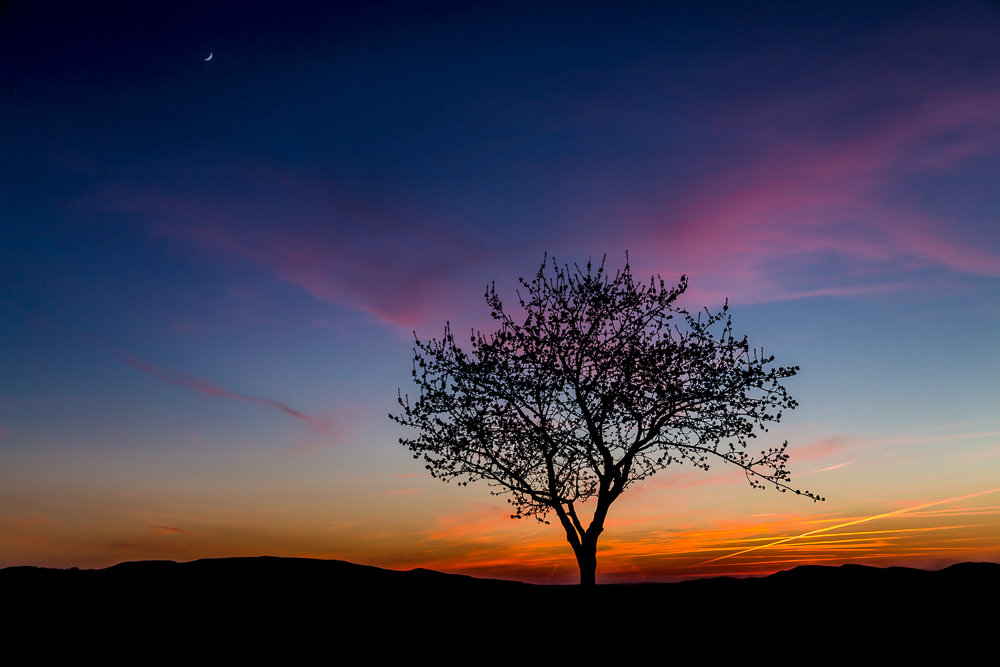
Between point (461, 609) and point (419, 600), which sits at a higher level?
point (419, 600)

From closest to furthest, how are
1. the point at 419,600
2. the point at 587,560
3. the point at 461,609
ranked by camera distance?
the point at 461,609 < the point at 419,600 < the point at 587,560

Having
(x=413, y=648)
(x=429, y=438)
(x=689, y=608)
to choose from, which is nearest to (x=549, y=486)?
(x=429, y=438)

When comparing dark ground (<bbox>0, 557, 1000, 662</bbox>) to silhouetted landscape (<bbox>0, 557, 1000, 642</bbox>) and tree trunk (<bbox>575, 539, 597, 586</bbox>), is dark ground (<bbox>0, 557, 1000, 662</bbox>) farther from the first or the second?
tree trunk (<bbox>575, 539, 597, 586</bbox>)

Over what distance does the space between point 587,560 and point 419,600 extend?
7780mm

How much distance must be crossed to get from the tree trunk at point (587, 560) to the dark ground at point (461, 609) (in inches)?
70.9

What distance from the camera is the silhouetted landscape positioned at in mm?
16953

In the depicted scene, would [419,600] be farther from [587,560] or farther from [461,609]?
[587,560]

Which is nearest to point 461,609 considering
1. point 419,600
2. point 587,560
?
point 419,600

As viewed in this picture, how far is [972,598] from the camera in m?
Answer: 19.0

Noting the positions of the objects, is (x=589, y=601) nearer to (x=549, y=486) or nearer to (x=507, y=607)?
(x=507, y=607)

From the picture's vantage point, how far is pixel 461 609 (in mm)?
18922

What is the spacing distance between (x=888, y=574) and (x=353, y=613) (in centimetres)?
1907

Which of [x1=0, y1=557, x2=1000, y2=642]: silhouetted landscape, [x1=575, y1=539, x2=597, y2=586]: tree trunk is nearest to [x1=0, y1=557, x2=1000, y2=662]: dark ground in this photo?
[x1=0, y1=557, x2=1000, y2=642]: silhouetted landscape

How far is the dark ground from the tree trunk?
180 centimetres
